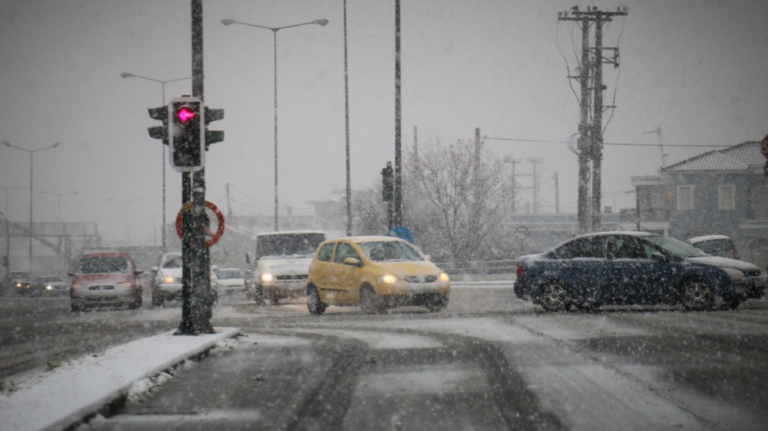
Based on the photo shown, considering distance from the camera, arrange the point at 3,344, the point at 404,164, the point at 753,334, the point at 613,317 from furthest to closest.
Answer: the point at 404,164 < the point at 613,317 < the point at 3,344 < the point at 753,334

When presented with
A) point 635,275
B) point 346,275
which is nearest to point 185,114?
point 346,275

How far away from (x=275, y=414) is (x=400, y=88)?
1825cm

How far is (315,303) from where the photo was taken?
58.4ft

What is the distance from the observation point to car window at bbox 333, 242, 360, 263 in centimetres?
1695

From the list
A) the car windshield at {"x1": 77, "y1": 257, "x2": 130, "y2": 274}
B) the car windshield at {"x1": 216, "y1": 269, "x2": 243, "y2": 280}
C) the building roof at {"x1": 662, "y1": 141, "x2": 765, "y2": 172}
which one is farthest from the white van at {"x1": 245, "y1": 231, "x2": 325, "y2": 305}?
the building roof at {"x1": 662, "y1": 141, "x2": 765, "y2": 172}

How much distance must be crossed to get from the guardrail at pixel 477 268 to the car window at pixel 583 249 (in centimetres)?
2890

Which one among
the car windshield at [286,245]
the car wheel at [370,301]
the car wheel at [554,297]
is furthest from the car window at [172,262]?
the car wheel at [554,297]

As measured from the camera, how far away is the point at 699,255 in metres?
14.8

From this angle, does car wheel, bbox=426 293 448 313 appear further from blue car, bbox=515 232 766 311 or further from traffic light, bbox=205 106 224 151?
traffic light, bbox=205 106 224 151

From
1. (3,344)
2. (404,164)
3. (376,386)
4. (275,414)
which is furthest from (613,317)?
(404,164)

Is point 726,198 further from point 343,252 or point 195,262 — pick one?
point 195,262

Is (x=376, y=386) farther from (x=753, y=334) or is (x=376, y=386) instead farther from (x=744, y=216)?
(x=744, y=216)

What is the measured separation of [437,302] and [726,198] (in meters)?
37.2

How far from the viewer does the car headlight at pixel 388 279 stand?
15531mm
